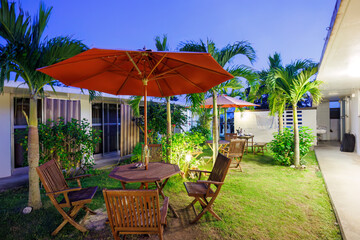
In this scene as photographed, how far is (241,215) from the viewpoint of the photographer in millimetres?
3301

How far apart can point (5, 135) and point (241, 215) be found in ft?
19.4

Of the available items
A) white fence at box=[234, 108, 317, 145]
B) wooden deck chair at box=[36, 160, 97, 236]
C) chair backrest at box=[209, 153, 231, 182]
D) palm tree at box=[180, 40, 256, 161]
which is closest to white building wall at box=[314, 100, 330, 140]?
white fence at box=[234, 108, 317, 145]

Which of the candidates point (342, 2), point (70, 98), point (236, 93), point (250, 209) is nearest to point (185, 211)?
point (250, 209)

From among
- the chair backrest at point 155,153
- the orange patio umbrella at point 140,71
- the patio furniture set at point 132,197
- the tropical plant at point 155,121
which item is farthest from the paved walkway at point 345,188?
the tropical plant at point 155,121

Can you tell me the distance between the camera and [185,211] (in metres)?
3.50

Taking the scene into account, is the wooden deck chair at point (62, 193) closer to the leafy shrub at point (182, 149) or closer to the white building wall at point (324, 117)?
the leafy shrub at point (182, 149)

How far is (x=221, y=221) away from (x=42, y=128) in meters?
4.58

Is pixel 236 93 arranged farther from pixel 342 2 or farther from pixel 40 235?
pixel 40 235

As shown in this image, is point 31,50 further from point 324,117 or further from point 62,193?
point 324,117

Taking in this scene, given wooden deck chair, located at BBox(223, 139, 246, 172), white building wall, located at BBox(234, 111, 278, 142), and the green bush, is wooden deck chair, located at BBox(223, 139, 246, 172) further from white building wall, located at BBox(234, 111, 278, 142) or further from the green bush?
white building wall, located at BBox(234, 111, 278, 142)

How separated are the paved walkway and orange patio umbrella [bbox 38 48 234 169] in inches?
106

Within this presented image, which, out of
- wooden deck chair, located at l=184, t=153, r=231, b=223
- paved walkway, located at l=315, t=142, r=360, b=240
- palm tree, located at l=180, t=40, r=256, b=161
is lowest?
paved walkway, located at l=315, t=142, r=360, b=240

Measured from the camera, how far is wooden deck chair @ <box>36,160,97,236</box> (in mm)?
2781

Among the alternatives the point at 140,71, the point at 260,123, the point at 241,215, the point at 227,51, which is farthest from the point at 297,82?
the point at 260,123
